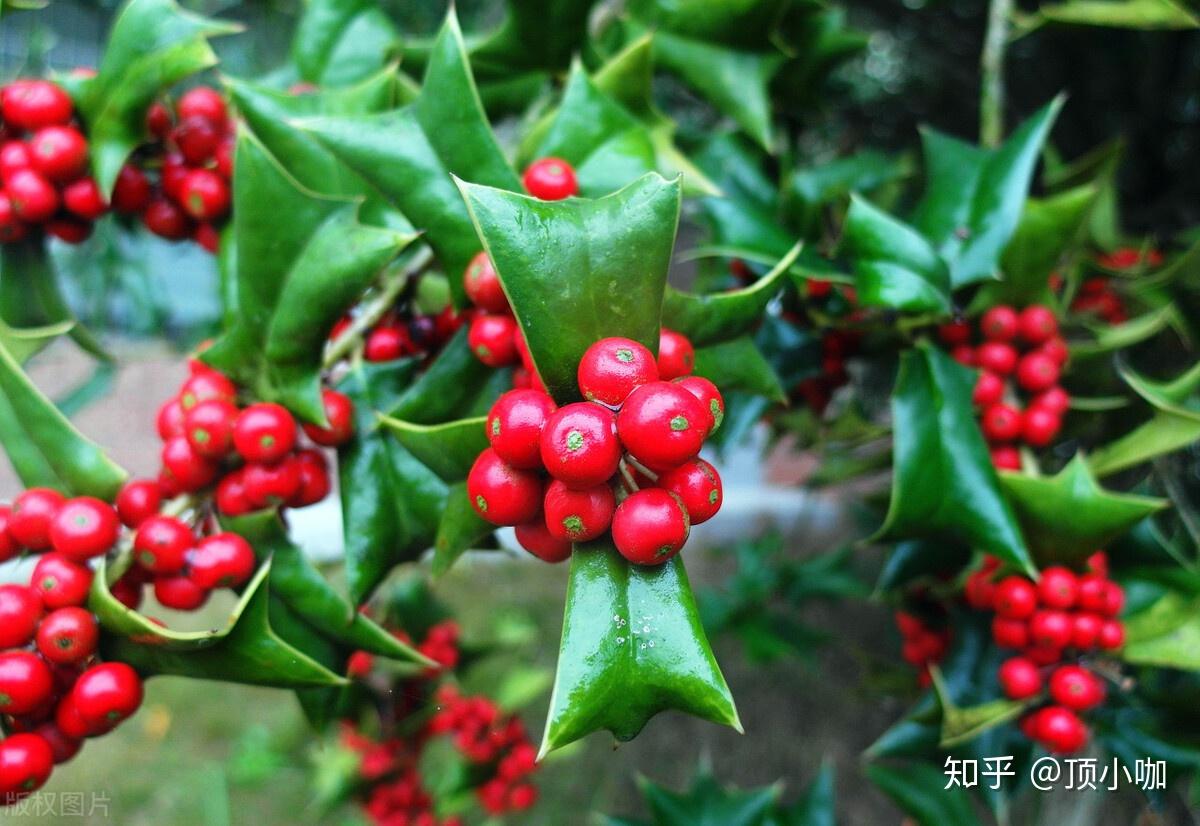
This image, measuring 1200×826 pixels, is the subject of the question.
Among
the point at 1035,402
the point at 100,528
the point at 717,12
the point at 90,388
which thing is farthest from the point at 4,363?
the point at 1035,402

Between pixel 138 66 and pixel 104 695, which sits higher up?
pixel 138 66

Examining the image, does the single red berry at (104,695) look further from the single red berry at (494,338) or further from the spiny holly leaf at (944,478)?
the spiny holly leaf at (944,478)

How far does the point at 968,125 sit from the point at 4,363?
6.84ft

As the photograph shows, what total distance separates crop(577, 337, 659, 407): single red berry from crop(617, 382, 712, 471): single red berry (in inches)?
0.5

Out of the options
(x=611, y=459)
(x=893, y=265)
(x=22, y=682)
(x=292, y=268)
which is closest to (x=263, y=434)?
(x=292, y=268)

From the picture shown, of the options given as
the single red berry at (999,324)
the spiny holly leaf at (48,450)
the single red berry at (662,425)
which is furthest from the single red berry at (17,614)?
the single red berry at (999,324)

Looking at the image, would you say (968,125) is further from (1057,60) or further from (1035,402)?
(1035,402)

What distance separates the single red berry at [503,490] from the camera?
517 mm

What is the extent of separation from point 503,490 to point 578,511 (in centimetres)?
6

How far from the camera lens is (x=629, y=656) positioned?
1.59 feet

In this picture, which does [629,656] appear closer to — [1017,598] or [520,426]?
[520,426]

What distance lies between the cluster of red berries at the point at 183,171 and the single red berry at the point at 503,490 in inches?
21.0

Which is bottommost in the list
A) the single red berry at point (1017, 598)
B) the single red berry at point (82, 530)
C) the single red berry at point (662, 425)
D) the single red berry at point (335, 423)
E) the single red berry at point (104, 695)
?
the single red berry at point (1017, 598)

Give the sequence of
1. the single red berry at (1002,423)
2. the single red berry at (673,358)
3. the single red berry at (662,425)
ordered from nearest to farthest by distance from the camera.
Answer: the single red berry at (662,425) → the single red berry at (673,358) → the single red berry at (1002,423)
